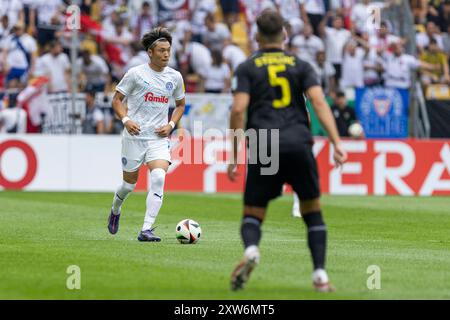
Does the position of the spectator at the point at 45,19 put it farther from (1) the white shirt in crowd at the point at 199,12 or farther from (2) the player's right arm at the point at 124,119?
(2) the player's right arm at the point at 124,119

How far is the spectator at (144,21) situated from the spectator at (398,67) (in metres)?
5.88

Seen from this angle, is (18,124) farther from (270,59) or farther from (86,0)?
(270,59)

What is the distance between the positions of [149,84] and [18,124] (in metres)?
11.5

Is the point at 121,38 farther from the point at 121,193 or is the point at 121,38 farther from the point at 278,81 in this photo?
the point at 278,81

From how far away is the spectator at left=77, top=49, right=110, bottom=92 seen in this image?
82.3ft

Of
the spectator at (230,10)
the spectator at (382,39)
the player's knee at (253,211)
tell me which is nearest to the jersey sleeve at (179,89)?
the player's knee at (253,211)

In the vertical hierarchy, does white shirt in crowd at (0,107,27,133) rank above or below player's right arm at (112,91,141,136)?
above

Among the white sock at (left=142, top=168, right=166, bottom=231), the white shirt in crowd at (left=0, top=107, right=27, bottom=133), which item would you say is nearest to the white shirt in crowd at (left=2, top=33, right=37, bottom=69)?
the white shirt in crowd at (left=0, top=107, right=27, bottom=133)

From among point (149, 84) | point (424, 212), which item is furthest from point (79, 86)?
point (149, 84)

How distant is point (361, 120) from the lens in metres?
→ 25.2

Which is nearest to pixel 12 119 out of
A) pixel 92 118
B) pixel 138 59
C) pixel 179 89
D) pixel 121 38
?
pixel 92 118

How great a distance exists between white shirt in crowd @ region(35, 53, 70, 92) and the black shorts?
54.4 feet

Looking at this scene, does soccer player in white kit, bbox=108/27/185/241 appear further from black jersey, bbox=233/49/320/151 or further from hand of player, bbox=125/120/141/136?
black jersey, bbox=233/49/320/151

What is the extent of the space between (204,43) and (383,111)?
470 centimetres
